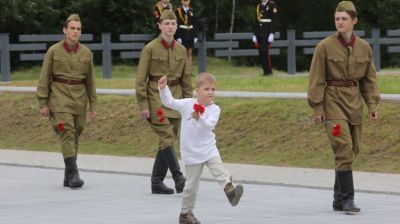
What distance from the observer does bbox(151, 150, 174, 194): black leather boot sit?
1379 centimetres

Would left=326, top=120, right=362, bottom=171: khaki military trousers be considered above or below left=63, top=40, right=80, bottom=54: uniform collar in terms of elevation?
below

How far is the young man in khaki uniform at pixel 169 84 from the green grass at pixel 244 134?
3474 mm

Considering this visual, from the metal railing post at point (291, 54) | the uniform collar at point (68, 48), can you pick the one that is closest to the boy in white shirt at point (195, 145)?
the uniform collar at point (68, 48)

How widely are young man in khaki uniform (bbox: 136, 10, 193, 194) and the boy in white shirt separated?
7.68 ft

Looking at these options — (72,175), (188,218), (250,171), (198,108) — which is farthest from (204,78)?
(250,171)

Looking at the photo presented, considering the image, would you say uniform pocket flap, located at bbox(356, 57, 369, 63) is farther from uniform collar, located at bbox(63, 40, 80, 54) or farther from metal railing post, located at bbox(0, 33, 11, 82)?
metal railing post, located at bbox(0, 33, 11, 82)

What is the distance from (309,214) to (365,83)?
1.45 metres

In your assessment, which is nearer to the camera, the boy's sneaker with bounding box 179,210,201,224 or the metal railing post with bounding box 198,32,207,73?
the boy's sneaker with bounding box 179,210,201,224

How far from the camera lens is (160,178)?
13.8 metres

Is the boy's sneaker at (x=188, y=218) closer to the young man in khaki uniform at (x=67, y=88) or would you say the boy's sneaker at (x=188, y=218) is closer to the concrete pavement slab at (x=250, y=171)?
the concrete pavement slab at (x=250, y=171)

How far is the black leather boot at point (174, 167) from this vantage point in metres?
13.7

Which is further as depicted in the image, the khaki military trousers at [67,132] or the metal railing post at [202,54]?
the metal railing post at [202,54]

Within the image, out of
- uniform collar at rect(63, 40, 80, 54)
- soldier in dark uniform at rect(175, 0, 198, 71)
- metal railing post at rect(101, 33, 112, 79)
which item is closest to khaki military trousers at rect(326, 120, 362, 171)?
uniform collar at rect(63, 40, 80, 54)

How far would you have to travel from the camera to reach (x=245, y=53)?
34438mm
